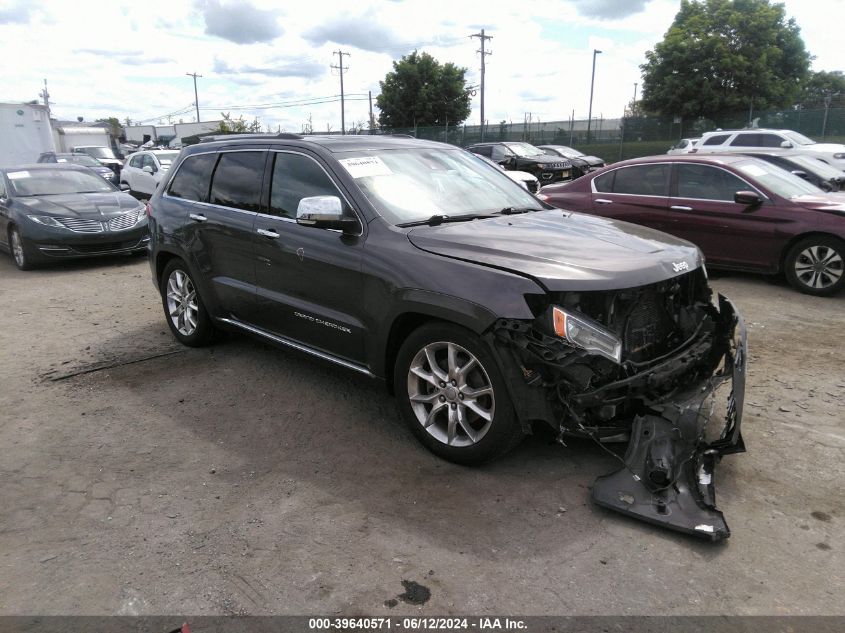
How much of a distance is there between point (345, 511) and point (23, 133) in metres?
23.4

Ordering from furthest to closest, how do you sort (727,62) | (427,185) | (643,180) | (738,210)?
1. (727,62)
2. (643,180)
3. (738,210)
4. (427,185)

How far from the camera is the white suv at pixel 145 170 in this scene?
17578mm

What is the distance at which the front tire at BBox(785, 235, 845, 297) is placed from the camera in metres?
7.02

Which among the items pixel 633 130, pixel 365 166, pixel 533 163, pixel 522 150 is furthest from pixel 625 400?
pixel 633 130

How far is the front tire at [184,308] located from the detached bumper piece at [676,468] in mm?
3735

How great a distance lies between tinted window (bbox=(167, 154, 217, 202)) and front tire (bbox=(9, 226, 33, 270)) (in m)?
5.29

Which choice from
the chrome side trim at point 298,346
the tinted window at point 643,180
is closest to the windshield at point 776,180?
the tinted window at point 643,180

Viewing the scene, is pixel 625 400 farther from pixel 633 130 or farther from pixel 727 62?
pixel 727 62

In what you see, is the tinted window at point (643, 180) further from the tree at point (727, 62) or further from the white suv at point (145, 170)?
the tree at point (727, 62)

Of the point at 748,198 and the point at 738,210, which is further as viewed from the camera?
the point at 738,210

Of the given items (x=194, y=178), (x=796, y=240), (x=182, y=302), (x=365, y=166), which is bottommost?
(x=182, y=302)

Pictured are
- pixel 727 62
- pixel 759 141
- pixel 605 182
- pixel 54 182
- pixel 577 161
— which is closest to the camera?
pixel 605 182

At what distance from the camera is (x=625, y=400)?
128 inches

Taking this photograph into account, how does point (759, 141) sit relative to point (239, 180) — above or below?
above
